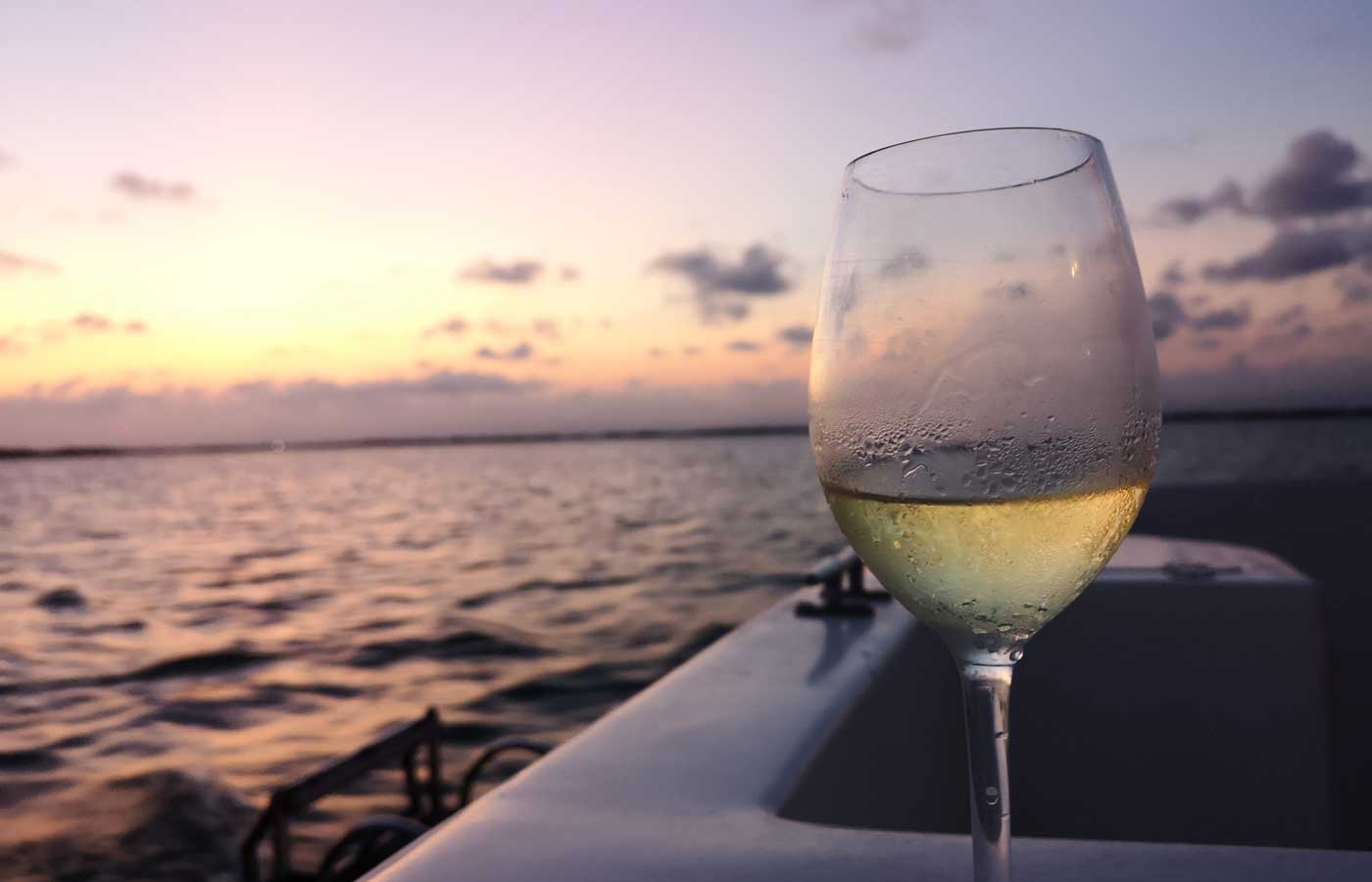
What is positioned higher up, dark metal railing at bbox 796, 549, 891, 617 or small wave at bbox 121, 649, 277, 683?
dark metal railing at bbox 796, 549, 891, 617

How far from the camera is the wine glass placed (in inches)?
17.3

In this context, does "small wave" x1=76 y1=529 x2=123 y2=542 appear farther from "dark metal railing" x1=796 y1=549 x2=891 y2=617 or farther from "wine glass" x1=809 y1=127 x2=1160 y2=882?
"wine glass" x1=809 y1=127 x2=1160 y2=882

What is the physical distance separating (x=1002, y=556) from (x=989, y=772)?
4.1 inches

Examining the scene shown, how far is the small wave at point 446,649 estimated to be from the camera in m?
9.39

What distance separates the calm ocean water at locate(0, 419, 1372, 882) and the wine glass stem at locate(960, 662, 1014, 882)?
3.97 meters

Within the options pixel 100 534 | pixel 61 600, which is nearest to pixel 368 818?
pixel 61 600

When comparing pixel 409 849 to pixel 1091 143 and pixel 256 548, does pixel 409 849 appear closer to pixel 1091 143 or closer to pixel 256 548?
pixel 1091 143

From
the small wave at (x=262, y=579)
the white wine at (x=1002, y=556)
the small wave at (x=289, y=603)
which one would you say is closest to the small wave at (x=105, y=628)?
the small wave at (x=289, y=603)

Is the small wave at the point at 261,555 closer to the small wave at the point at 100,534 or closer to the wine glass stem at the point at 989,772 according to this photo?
the small wave at the point at 100,534

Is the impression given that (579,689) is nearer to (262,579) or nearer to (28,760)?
(28,760)

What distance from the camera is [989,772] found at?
1.36 feet

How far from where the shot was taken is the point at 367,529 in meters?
23.3

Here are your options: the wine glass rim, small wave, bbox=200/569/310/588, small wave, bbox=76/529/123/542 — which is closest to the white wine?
the wine glass rim

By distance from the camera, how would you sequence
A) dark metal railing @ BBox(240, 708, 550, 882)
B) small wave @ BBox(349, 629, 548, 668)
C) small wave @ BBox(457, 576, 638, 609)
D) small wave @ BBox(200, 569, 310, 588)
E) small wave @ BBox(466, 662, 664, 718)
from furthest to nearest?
small wave @ BBox(200, 569, 310, 588)
small wave @ BBox(457, 576, 638, 609)
small wave @ BBox(349, 629, 548, 668)
small wave @ BBox(466, 662, 664, 718)
dark metal railing @ BBox(240, 708, 550, 882)
